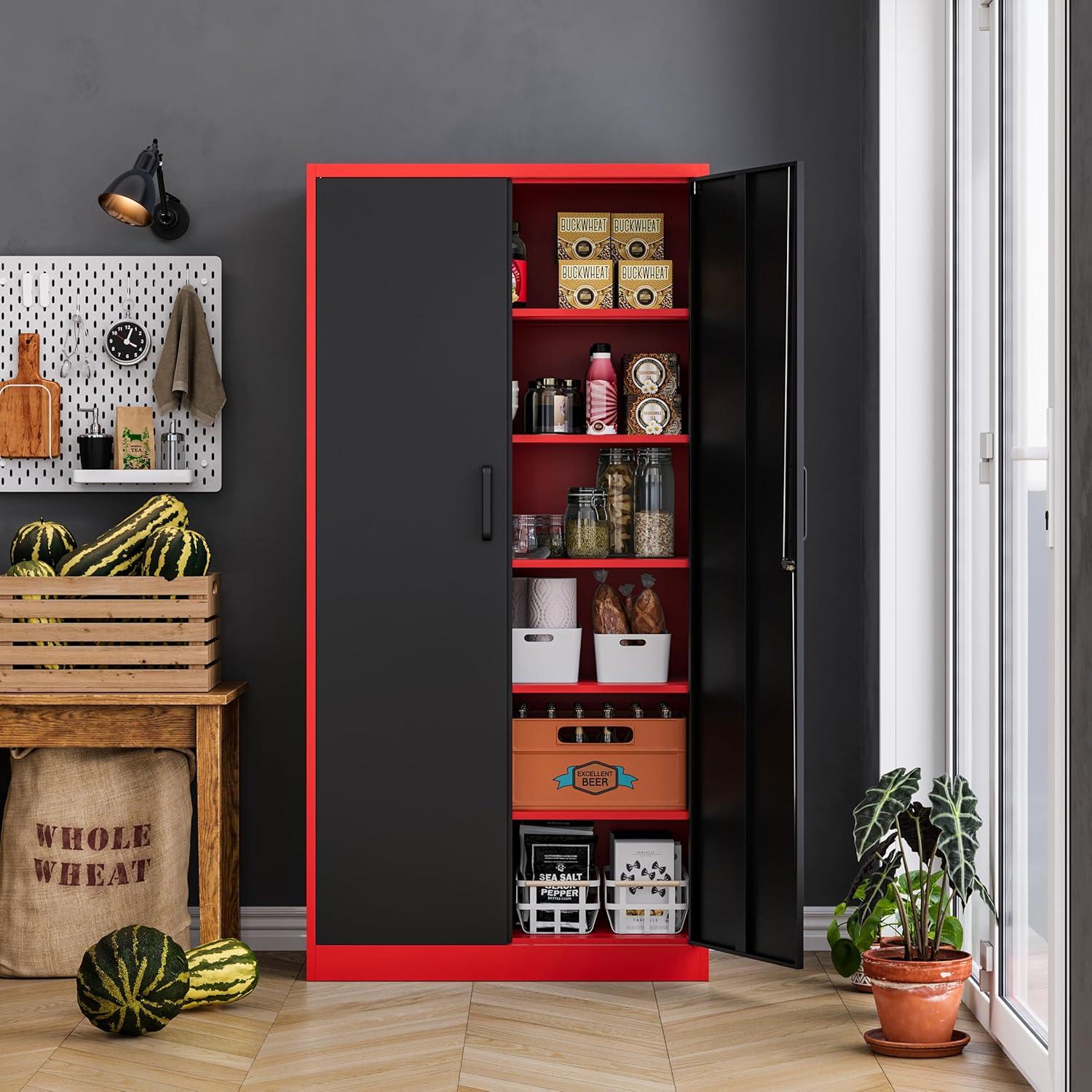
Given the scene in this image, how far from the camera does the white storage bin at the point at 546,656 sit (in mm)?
2824

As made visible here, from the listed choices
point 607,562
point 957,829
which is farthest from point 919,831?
point 607,562

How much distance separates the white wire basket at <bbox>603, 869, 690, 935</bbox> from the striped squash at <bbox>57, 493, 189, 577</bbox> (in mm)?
1366

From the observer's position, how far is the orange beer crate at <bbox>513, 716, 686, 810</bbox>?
2791mm

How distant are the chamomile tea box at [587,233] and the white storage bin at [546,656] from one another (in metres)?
0.91

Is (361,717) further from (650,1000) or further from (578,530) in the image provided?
(650,1000)

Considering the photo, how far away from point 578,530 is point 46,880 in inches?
58.9

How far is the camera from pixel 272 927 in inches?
120

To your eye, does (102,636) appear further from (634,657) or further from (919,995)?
(919,995)

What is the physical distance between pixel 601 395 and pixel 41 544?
1389 mm

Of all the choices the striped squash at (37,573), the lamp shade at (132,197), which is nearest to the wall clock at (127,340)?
the lamp shade at (132,197)

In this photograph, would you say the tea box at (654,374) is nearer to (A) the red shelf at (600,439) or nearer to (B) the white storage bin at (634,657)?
(A) the red shelf at (600,439)

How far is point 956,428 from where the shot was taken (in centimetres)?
276

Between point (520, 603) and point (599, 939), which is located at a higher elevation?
point (520, 603)

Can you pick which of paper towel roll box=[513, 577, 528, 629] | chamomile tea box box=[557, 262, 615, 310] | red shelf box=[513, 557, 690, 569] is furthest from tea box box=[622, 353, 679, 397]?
paper towel roll box=[513, 577, 528, 629]
